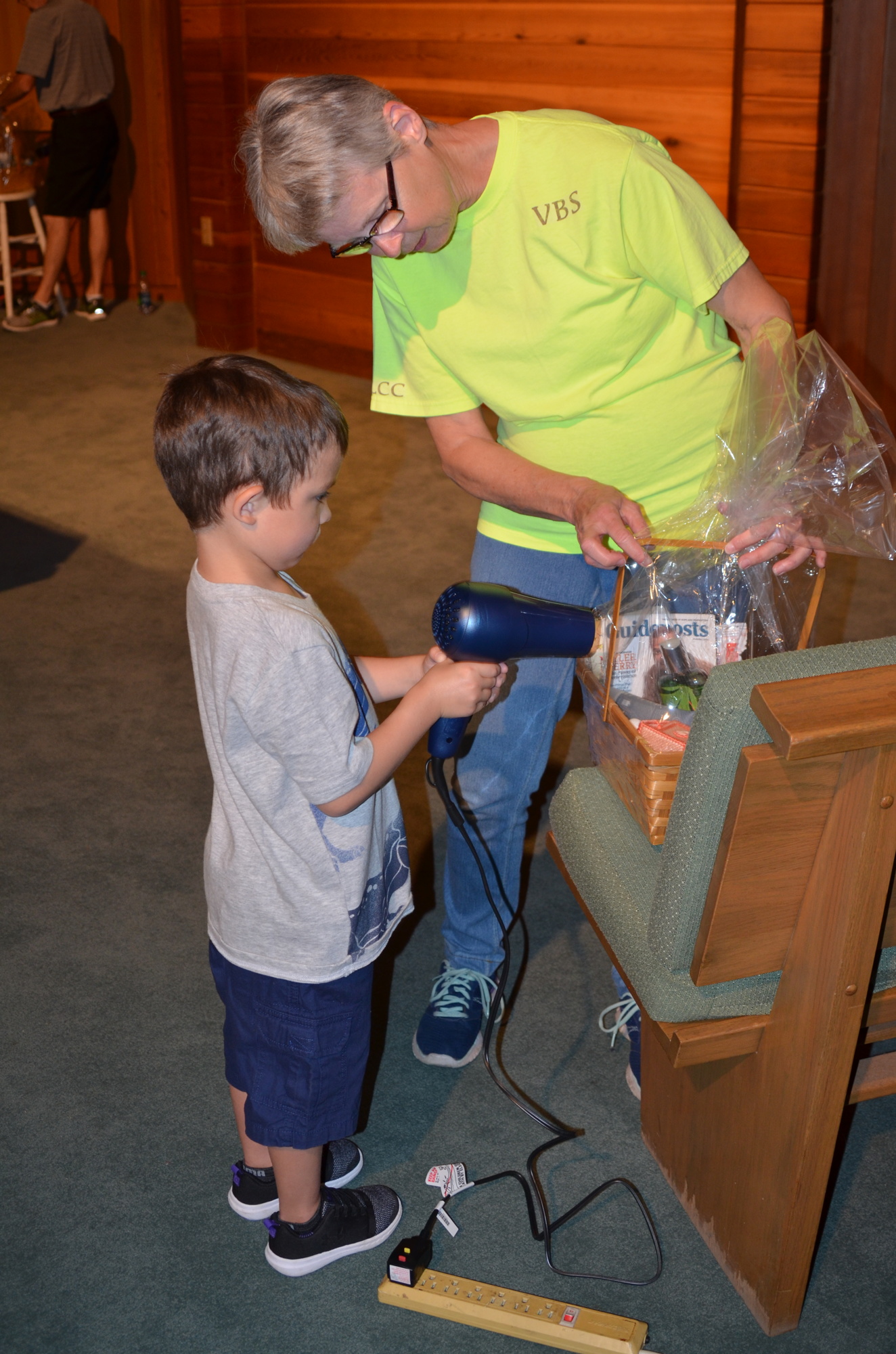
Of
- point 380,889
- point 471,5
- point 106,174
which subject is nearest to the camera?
point 380,889

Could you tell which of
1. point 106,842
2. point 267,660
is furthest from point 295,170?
point 106,842

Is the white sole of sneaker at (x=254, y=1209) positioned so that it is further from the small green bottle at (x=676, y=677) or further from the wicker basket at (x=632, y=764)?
the small green bottle at (x=676, y=677)

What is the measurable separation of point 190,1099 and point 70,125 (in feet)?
17.0

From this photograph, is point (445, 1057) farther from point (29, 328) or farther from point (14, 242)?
point (14, 242)

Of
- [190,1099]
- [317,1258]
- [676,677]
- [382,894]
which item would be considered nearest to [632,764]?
[676,677]

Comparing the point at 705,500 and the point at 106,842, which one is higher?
the point at 705,500

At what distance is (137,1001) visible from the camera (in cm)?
194

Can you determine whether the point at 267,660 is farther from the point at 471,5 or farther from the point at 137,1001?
the point at 471,5

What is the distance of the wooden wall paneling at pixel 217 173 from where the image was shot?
193 inches

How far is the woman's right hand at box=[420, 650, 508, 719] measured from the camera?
4.33 feet

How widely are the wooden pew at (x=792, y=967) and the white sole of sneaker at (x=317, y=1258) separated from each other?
16.7 inches

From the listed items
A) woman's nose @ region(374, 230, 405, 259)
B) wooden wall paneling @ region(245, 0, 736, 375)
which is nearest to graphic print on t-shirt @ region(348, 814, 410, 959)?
woman's nose @ region(374, 230, 405, 259)

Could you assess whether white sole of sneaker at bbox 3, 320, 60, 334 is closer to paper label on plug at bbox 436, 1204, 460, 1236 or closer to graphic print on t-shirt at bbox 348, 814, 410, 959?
graphic print on t-shirt at bbox 348, 814, 410, 959

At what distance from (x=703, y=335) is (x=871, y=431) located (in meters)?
0.26
